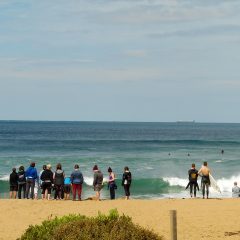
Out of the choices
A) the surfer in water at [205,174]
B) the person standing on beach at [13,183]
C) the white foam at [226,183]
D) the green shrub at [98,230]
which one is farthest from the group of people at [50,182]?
the white foam at [226,183]

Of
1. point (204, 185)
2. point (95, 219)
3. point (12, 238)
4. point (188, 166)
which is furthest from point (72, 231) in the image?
point (188, 166)

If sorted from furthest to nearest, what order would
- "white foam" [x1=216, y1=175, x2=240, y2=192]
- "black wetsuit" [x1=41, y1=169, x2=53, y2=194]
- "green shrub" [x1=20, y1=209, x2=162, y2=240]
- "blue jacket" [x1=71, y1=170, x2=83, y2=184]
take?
"white foam" [x1=216, y1=175, x2=240, y2=192] < "blue jacket" [x1=71, y1=170, x2=83, y2=184] < "black wetsuit" [x1=41, y1=169, x2=53, y2=194] < "green shrub" [x1=20, y1=209, x2=162, y2=240]

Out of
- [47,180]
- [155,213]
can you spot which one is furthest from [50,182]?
[155,213]

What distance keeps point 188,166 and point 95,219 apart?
39142 millimetres

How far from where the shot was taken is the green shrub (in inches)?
368

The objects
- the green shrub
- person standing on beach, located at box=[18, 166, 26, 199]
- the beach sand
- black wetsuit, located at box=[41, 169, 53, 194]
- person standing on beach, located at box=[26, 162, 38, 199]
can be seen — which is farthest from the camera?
person standing on beach, located at box=[18, 166, 26, 199]

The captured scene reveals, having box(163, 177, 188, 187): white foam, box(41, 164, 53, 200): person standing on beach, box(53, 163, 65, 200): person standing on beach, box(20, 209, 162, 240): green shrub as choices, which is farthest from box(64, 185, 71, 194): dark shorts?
box(163, 177, 188, 187): white foam

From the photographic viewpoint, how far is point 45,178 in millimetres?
21078

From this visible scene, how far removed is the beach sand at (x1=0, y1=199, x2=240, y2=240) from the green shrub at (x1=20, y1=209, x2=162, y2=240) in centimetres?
458

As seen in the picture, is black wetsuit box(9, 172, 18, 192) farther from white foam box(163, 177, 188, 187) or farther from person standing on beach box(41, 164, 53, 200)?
A: white foam box(163, 177, 188, 187)

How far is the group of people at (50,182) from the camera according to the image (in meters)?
21.2

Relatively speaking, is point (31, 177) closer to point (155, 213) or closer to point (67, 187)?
point (67, 187)

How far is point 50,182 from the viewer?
21234 millimetres

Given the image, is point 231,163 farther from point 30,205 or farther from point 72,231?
point 72,231
